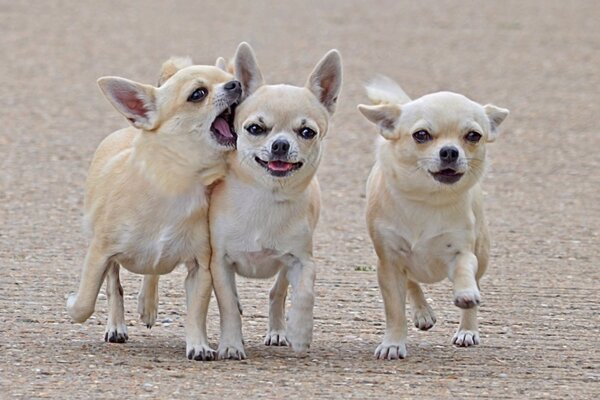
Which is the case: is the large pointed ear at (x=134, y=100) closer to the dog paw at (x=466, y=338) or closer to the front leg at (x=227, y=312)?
the front leg at (x=227, y=312)

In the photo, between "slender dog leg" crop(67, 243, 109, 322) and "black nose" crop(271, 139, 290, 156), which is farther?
"slender dog leg" crop(67, 243, 109, 322)

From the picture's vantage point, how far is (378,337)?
8.29 meters

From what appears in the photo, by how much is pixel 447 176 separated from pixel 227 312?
4.37ft

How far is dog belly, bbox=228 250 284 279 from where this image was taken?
24.8 feet

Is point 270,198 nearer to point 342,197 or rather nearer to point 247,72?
point 247,72

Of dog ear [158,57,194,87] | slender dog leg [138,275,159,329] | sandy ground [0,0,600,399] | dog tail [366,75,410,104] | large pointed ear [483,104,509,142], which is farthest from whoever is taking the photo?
dog tail [366,75,410,104]

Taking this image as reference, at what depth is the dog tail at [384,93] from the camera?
845cm

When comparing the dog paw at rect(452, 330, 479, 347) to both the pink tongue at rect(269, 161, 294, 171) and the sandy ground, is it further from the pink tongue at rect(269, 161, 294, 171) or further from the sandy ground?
the pink tongue at rect(269, 161, 294, 171)

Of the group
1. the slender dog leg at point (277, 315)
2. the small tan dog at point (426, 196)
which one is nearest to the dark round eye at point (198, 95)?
the small tan dog at point (426, 196)

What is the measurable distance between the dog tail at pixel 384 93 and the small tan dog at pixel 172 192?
115 centimetres

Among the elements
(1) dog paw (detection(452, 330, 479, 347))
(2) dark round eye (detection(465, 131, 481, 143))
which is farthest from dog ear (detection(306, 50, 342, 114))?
(1) dog paw (detection(452, 330, 479, 347))

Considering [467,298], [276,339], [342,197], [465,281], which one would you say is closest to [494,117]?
[465,281]

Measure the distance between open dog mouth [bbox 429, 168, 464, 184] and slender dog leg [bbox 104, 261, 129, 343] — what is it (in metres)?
1.80

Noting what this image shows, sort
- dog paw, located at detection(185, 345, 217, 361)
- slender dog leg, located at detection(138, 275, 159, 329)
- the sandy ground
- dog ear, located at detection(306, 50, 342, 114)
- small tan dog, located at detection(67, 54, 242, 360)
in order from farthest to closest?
slender dog leg, located at detection(138, 275, 159, 329)
dog ear, located at detection(306, 50, 342, 114)
small tan dog, located at detection(67, 54, 242, 360)
dog paw, located at detection(185, 345, 217, 361)
the sandy ground
